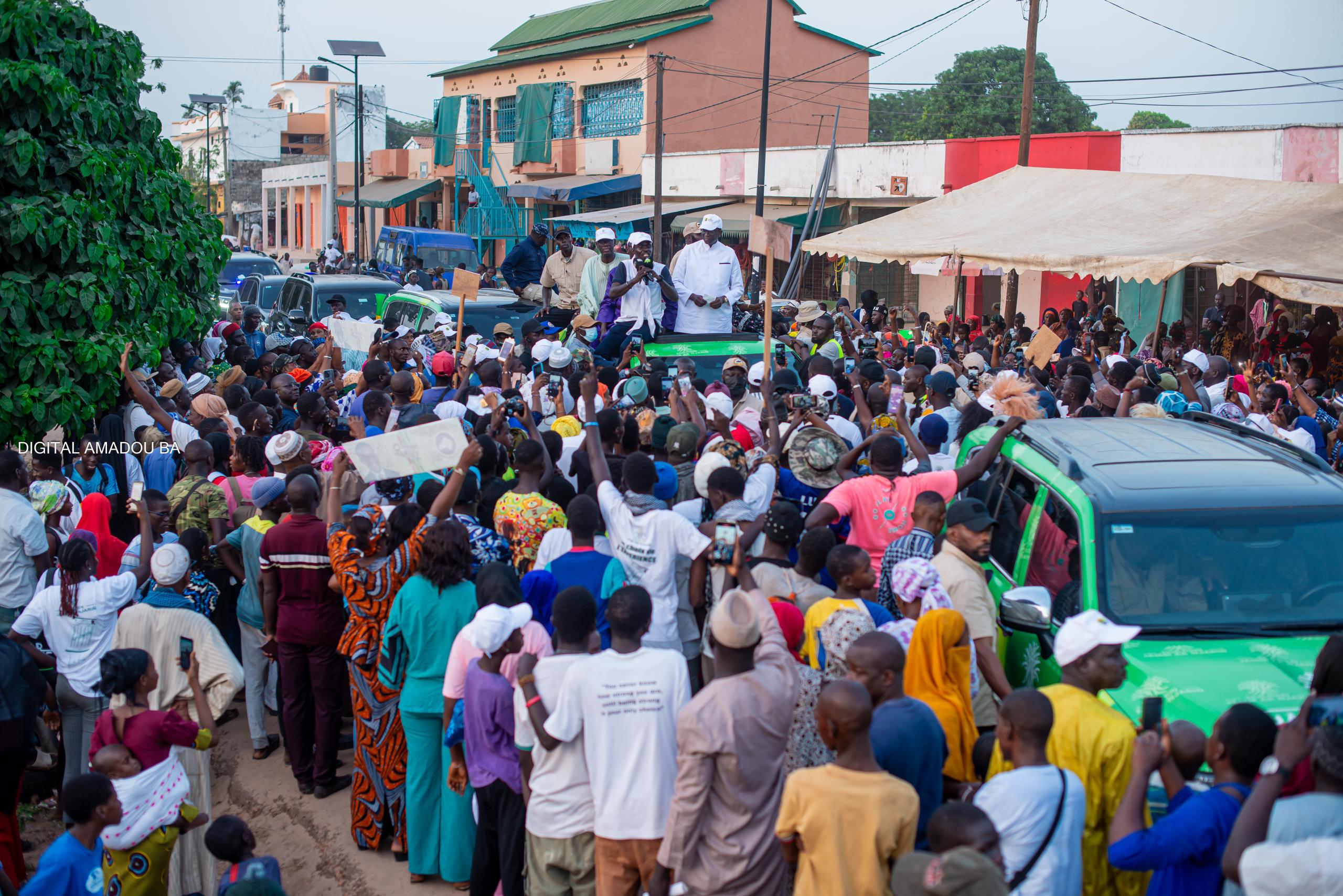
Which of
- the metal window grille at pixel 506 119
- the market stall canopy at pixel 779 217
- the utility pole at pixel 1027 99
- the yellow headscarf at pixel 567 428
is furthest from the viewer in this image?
the metal window grille at pixel 506 119

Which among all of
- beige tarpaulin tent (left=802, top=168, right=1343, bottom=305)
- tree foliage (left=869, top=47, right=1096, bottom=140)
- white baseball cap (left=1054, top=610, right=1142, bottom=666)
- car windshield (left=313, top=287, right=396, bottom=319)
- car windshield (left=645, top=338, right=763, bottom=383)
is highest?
tree foliage (left=869, top=47, right=1096, bottom=140)

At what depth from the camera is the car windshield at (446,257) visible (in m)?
30.2

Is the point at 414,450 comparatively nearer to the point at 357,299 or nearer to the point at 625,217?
the point at 357,299

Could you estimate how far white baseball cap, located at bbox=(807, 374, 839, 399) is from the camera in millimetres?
7637

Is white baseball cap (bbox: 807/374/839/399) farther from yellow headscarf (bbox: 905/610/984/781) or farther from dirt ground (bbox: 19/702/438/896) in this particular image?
dirt ground (bbox: 19/702/438/896)

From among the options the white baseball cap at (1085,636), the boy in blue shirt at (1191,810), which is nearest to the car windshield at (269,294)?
the white baseball cap at (1085,636)

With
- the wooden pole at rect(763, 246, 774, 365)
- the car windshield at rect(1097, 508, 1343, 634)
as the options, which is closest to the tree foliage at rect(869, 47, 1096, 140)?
the wooden pole at rect(763, 246, 774, 365)

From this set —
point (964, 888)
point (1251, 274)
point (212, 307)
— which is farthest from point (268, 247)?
point (964, 888)

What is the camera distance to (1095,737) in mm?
3666

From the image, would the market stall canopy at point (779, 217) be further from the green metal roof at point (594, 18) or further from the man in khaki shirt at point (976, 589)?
the man in khaki shirt at point (976, 589)

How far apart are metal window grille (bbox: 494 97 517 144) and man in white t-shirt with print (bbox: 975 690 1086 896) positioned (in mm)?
44059

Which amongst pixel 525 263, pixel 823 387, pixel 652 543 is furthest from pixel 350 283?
pixel 652 543

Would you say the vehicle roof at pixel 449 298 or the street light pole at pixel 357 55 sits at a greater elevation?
the street light pole at pixel 357 55

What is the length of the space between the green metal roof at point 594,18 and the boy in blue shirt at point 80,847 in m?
36.9
